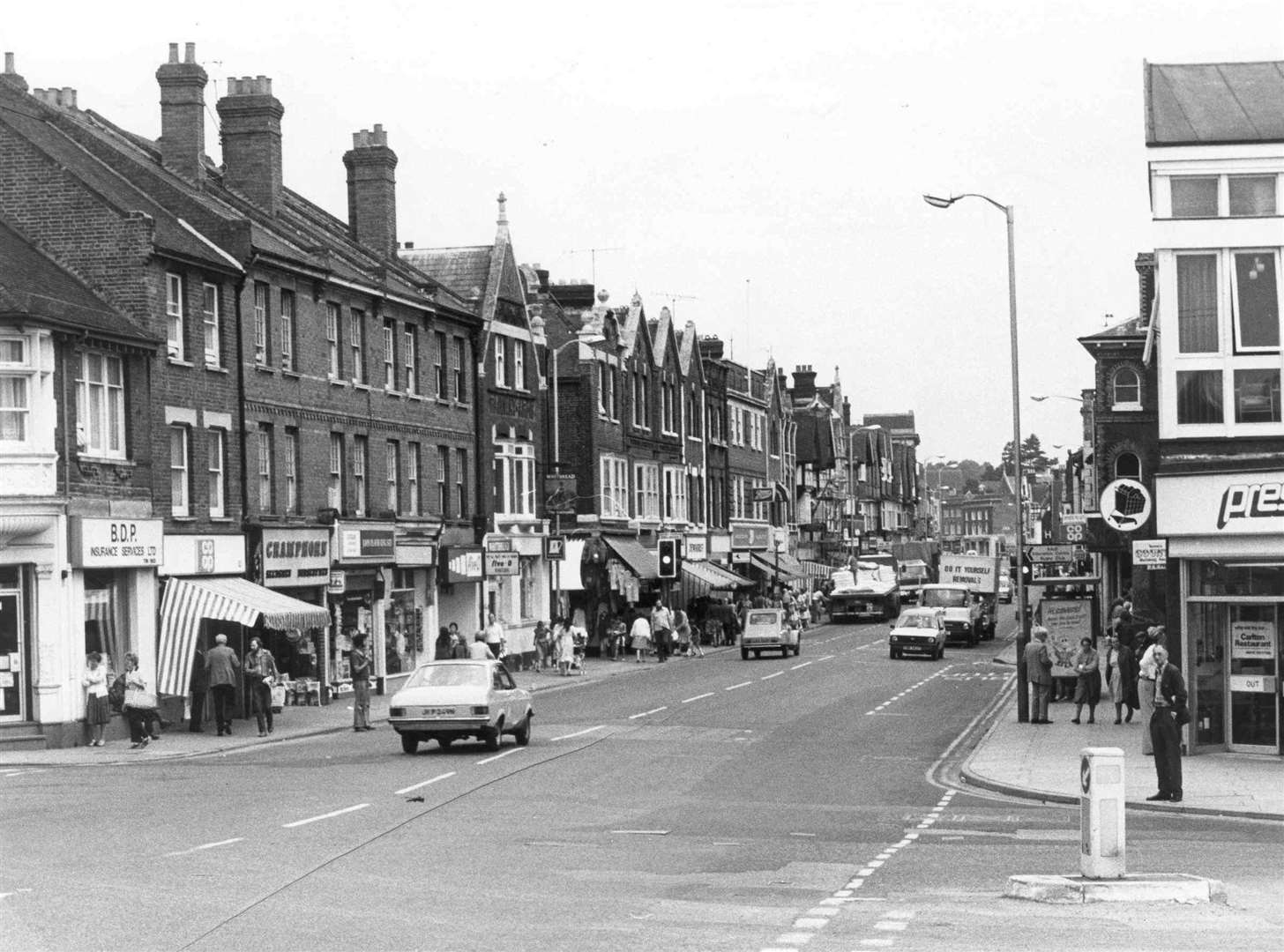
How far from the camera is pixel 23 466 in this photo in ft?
108

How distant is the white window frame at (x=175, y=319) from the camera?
37.9 metres

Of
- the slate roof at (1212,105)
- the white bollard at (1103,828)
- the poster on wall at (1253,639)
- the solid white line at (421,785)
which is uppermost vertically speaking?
the slate roof at (1212,105)

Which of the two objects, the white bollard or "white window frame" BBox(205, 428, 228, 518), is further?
"white window frame" BBox(205, 428, 228, 518)

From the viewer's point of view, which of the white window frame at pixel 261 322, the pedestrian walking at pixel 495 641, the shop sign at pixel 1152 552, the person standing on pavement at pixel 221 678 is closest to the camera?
the shop sign at pixel 1152 552

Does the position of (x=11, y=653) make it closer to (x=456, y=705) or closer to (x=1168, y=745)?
(x=456, y=705)

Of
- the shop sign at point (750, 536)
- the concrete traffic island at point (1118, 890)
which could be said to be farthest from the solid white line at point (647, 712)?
the shop sign at point (750, 536)

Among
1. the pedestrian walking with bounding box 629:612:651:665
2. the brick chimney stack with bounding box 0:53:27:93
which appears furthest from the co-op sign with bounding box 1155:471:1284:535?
the pedestrian walking with bounding box 629:612:651:665

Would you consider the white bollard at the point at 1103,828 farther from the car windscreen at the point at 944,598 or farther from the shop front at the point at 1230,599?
the car windscreen at the point at 944,598

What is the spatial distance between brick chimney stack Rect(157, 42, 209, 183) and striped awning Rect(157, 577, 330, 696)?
12.0 m

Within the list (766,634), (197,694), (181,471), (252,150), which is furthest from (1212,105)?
(766,634)

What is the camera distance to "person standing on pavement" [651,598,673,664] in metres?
62.0

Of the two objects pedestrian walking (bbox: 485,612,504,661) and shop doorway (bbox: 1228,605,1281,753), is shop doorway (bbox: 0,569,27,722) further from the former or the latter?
shop doorway (bbox: 1228,605,1281,753)

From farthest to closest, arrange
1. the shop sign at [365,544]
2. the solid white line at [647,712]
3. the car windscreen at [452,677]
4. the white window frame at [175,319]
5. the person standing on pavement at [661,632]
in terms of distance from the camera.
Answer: the person standing on pavement at [661,632]
the shop sign at [365,544]
the white window frame at [175,319]
the solid white line at [647,712]
the car windscreen at [452,677]

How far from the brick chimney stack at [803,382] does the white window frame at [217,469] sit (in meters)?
93.2
